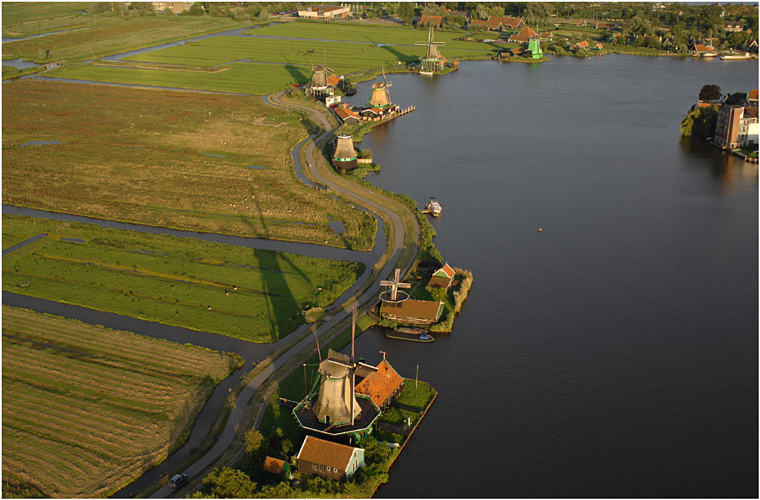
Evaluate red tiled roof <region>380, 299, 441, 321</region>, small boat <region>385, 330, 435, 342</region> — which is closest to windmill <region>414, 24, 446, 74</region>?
red tiled roof <region>380, 299, 441, 321</region>

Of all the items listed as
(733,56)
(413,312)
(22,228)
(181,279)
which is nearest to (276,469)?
(413,312)

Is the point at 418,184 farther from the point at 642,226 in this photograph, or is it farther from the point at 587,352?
the point at 587,352

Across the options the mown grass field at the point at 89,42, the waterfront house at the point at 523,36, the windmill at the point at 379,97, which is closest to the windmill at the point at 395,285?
the windmill at the point at 379,97

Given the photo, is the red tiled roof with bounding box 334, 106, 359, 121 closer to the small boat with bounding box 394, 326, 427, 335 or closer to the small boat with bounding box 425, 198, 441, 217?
the small boat with bounding box 425, 198, 441, 217

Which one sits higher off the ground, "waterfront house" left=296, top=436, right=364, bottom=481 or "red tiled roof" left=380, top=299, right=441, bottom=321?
"red tiled roof" left=380, top=299, right=441, bottom=321

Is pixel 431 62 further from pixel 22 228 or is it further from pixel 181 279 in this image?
pixel 181 279

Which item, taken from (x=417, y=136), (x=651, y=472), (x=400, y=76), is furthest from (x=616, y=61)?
(x=651, y=472)
